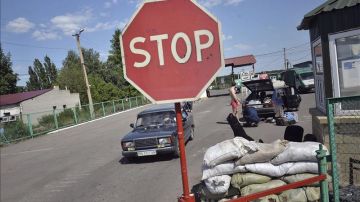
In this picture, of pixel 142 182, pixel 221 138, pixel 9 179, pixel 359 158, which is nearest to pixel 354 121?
pixel 359 158

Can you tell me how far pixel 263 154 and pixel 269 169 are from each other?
0.24 meters

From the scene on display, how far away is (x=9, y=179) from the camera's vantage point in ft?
37.0

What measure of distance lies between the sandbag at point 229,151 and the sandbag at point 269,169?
241 mm

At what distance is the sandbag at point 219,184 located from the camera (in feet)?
18.1

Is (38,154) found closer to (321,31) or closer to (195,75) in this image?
(321,31)

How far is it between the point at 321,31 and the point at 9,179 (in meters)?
9.60

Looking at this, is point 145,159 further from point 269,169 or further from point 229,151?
point 269,169

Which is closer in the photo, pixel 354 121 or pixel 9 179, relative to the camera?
pixel 354 121

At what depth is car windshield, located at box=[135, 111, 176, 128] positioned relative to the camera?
12.2m

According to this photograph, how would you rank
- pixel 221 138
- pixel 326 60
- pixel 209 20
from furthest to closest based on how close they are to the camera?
pixel 221 138 → pixel 326 60 → pixel 209 20

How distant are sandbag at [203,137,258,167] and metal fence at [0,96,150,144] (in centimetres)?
1953

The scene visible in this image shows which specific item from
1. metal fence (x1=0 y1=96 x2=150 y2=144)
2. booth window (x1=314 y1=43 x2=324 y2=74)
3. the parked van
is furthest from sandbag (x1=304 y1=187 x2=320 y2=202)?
the parked van

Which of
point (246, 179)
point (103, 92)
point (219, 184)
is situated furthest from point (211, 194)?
point (103, 92)

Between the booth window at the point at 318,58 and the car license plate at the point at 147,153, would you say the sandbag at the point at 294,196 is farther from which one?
the car license plate at the point at 147,153
